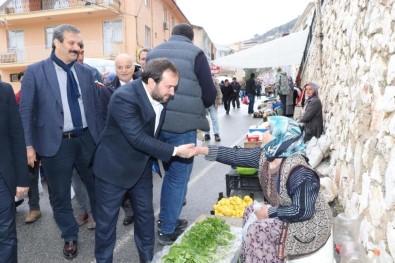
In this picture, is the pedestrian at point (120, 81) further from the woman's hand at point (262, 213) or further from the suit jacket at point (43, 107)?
the woman's hand at point (262, 213)

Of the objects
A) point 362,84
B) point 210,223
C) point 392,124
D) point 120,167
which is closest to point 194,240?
point 210,223

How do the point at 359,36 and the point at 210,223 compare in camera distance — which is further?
the point at 359,36

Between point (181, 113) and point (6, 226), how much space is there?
1.95 metres

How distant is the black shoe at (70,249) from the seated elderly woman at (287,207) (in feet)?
6.38

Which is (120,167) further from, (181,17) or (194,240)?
(181,17)

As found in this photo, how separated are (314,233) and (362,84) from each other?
225 centimetres

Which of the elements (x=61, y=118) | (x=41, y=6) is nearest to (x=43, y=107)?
(x=61, y=118)

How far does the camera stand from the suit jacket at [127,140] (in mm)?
2943

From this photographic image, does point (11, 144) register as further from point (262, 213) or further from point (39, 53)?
point (39, 53)

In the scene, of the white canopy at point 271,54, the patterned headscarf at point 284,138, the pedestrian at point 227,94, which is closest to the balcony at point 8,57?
the pedestrian at point 227,94

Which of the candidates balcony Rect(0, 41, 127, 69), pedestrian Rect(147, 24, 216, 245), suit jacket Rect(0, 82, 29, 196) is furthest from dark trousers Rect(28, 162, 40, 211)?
balcony Rect(0, 41, 127, 69)

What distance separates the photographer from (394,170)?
2.79m

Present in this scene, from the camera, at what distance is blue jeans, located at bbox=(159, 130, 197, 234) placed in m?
3.89

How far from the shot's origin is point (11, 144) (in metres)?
2.84
